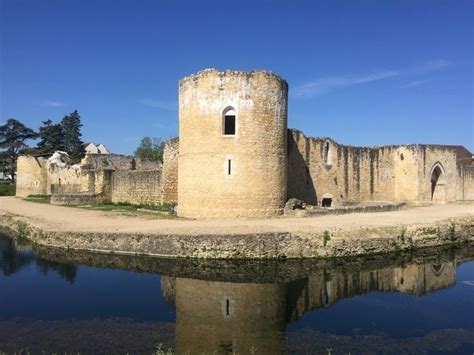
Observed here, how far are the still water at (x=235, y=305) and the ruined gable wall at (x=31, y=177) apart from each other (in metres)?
23.6

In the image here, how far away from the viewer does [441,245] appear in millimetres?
14242

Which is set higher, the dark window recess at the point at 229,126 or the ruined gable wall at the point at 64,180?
the dark window recess at the point at 229,126

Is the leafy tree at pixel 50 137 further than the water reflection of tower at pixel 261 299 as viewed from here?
Yes

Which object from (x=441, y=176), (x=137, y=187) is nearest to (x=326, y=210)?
(x=137, y=187)

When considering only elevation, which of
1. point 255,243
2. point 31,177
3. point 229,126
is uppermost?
point 229,126

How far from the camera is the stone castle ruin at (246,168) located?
16.4 metres

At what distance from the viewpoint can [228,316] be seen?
27.0ft

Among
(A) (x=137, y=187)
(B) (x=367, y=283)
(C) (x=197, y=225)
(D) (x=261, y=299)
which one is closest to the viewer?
(D) (x=261, y=299)

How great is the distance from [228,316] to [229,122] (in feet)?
35.6

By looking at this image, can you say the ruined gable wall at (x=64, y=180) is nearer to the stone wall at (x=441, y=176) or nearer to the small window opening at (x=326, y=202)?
the small window opening at (x=326, y=202)

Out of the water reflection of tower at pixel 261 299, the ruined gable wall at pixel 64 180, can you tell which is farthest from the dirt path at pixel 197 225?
the ruined gable wall at pixel 64 180

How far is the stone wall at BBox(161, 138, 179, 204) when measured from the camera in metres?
22.0

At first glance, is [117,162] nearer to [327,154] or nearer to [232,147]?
[327,154]

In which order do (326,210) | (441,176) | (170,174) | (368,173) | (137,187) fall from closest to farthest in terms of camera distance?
(326,210), (170,174), (137,187), (368,173), (441,176)
